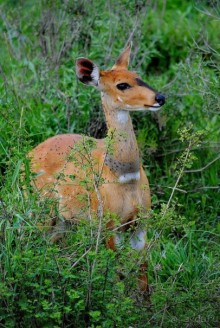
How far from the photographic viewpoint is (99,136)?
7.88 metres

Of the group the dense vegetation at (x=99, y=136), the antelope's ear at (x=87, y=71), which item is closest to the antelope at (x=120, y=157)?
the antelope's ear at (x=87, y=71)

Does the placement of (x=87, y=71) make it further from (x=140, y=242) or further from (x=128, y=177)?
(x=140, y=242)

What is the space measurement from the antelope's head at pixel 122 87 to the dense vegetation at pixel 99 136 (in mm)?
452

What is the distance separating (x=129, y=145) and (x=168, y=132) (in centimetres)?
171

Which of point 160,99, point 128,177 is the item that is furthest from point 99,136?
point 160,99

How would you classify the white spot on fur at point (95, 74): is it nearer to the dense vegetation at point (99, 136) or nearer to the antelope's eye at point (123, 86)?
the antelope's eye at point (123, 86)

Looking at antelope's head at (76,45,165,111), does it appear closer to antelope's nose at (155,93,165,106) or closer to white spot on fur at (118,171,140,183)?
antelope's nose at (155,93,165,106)

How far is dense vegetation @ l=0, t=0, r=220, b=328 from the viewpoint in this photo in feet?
16.5

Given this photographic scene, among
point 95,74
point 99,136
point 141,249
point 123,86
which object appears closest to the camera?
point 141,249

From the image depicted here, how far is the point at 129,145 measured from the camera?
20.4ft

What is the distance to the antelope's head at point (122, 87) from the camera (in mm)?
6176

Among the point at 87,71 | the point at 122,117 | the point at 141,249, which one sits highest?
the point at 87,71

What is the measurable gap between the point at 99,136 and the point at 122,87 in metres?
1.63

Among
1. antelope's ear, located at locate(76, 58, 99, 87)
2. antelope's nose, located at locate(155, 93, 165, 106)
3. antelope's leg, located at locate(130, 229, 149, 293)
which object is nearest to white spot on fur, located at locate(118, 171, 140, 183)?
antelope's leg, located at locate(130, 229, 149, 293)
